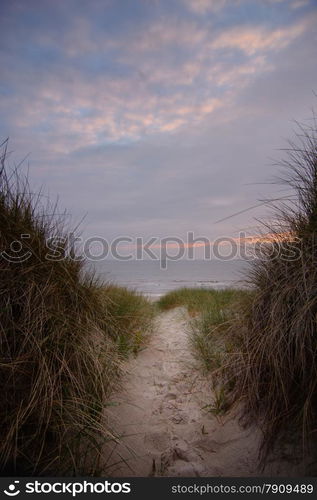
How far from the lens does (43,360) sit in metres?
1.61

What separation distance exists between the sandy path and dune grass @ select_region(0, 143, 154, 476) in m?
0.27

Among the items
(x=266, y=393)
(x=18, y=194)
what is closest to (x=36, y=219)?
(x=18, y=194)

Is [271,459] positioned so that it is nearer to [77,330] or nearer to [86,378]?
[86,378]

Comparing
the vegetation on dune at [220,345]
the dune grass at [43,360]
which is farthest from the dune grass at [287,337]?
the dune grass at [43,360]

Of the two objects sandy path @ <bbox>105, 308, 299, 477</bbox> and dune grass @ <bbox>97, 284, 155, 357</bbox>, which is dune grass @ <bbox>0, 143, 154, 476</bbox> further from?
dune grass @ <bbox>97, 284, 155, 357</bbox>

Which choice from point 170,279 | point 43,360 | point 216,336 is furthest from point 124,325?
point 170,279

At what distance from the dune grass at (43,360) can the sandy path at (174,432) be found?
0.88 feet

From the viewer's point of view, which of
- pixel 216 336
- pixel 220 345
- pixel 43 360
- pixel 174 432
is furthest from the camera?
pixel 216 336

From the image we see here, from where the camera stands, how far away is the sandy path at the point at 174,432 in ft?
5.94

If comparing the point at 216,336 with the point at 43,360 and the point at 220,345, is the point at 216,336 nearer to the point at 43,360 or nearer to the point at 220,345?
the point at 220,345

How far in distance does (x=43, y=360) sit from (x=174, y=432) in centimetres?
128

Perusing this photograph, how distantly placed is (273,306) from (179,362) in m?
1.91

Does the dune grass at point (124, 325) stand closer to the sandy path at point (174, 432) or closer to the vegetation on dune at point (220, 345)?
the sandy path at point (174, 432)

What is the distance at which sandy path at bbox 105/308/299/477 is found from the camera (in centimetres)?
181
